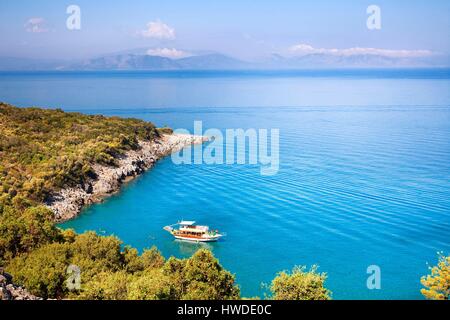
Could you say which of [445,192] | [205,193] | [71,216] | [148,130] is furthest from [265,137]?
[71,216]

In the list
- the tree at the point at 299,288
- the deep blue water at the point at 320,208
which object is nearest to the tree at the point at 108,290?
the tree at the point at 299,288

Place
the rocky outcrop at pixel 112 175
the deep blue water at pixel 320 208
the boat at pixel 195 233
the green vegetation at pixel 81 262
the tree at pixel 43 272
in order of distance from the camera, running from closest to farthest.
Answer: the green vegetation at pixel 81 262
the tree at pixel 43 272
the deep blue water at pixel 320 208
the boat at pixel 195 233
the rocky outcrop at pixel 112 175

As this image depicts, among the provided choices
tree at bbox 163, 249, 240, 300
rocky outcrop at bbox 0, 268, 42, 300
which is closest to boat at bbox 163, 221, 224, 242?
tree at bbox 163, 249, 240, 300

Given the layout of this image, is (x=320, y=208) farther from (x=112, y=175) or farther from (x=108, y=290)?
(x=108, y=290)

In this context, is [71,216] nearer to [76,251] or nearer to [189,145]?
[76,251]

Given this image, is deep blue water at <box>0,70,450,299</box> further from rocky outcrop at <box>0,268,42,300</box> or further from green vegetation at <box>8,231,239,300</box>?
rocky outcrop at <box>0,268,42,300</box>

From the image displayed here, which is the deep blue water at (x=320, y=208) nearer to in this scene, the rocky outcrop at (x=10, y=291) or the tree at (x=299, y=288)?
the tree at (x=299, y=288)

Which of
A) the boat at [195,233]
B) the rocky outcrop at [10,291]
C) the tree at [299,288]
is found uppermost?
the rocky outcrop at [10,291]
